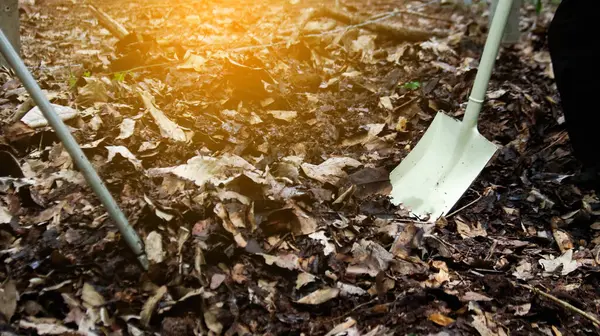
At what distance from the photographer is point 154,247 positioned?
1.93 m

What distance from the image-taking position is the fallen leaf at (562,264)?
2180mm

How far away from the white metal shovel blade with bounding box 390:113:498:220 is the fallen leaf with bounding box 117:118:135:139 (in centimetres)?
176

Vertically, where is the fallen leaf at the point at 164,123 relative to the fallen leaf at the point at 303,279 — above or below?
above

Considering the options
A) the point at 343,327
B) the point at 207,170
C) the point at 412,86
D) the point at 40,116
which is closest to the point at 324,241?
the point at 343,327

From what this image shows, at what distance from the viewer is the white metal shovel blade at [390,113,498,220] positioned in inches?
102

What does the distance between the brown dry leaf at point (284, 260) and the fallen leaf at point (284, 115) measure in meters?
1.39

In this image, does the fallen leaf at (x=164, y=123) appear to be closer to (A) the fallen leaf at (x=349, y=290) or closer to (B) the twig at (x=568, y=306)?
(A) the fallen leaf at (x=349, y=290)

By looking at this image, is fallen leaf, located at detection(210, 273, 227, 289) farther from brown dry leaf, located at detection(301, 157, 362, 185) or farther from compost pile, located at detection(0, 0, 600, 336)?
brown dry leaf, located at detection(301, 157, 362, 185)

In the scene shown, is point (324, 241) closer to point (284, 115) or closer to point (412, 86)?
point (284, 115)

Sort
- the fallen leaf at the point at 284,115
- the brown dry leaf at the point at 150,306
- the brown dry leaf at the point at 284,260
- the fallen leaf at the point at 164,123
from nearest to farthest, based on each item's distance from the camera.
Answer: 1. the brown dry leaf at the point at 150,306
2. the brown dry leaf at the point at 284,260
3. the fallen leaf at the point at 164,123
4. the fallen leaf at the point at 284,115

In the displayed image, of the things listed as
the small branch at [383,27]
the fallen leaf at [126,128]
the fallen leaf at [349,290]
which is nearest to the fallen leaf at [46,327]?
the fallen leaf at [349,290]

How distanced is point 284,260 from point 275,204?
1.14 feet

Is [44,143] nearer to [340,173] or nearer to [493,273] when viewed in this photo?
[340,173]

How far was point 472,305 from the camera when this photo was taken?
193 centimetres
